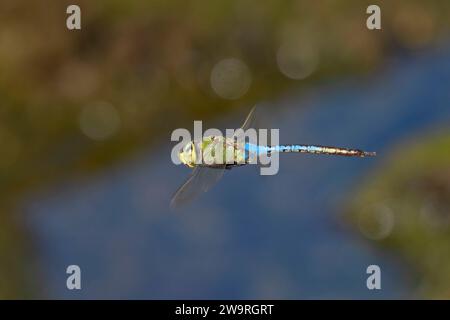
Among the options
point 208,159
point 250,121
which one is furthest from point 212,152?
point 250,121

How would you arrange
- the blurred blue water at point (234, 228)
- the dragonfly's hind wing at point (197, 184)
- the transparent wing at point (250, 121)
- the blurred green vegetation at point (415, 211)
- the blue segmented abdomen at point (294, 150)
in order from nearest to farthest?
the dragonfly's hind wing at point (197, 184) → the blue segmented abdomen at point (294, 150) → the transparent wing at point (250, 121) → the blurred green vegetation at point (415, 211) → the blurred blue water at point (234, 228)

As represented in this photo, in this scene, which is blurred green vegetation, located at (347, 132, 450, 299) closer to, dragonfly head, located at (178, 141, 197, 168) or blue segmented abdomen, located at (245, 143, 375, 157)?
blue segmented abdomen, located at (245, 143, 375, 157)

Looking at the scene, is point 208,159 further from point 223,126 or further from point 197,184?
point 223,126

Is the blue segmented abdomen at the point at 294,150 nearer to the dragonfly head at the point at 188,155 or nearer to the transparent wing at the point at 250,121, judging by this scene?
the transparent wing at the point at 250,121

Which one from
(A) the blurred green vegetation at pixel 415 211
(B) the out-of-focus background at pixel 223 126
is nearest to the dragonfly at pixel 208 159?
(B) the out-of-focus background at pixel 223 126

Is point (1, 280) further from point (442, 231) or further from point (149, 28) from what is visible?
point (442, 231)

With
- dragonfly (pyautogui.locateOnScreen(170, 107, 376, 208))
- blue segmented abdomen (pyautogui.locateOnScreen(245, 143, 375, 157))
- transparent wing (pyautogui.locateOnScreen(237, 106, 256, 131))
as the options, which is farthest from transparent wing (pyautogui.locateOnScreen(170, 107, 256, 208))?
transparent wing (pyautogui.locateOnScreen(237, 106, 256, 131))

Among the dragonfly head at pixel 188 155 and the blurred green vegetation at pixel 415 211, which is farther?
the blurred green vegetation at pixel 415 211
